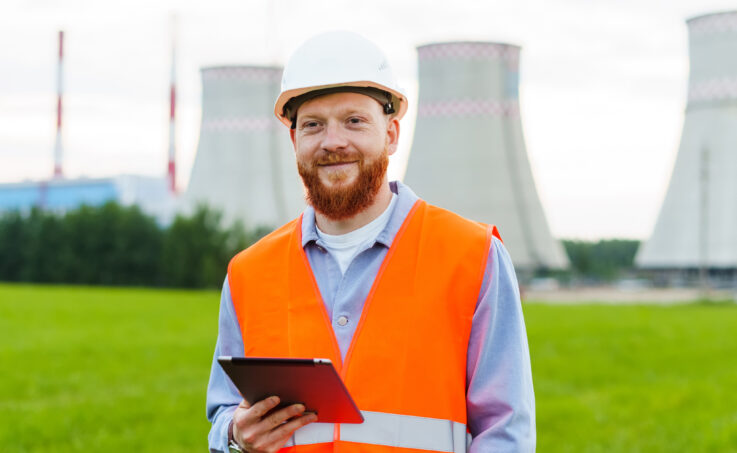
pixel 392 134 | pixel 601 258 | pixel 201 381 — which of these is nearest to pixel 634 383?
pixel 201 381

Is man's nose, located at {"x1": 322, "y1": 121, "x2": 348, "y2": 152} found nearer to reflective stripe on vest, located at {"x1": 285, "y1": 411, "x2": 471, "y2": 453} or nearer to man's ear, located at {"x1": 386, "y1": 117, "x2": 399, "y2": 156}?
man's ear, located at {"x1": 386, "y1": 117, "x2": 399, "y2": 156}

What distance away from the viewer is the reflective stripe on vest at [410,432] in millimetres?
1596

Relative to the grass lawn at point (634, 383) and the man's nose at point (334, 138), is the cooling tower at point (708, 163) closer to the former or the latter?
the grass lawn at point (634, 383)

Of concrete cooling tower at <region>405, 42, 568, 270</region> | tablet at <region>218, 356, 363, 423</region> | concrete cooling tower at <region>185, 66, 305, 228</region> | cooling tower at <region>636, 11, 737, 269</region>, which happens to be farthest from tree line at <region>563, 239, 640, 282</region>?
tablet at <region>218, 356, 363, 423</region>

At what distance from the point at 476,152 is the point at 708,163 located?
6.24 m

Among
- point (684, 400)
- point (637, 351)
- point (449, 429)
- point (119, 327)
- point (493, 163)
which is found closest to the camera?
point (449, 429)

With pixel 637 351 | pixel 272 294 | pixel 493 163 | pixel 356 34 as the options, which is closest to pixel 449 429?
pixel 272 294

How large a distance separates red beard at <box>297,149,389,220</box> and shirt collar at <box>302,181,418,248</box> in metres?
0.05

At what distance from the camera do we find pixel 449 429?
5.24ft

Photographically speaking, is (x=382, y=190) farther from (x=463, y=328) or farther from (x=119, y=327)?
(x=119, y=327)

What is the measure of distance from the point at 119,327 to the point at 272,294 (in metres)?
10.6

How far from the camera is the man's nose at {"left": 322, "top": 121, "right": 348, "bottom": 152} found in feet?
5.40

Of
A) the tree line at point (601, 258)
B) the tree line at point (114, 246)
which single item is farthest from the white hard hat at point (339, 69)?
the tree line at point (601, 258)

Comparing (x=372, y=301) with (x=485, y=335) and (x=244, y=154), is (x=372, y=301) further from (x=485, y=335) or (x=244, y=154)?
(x=244, y=154)
